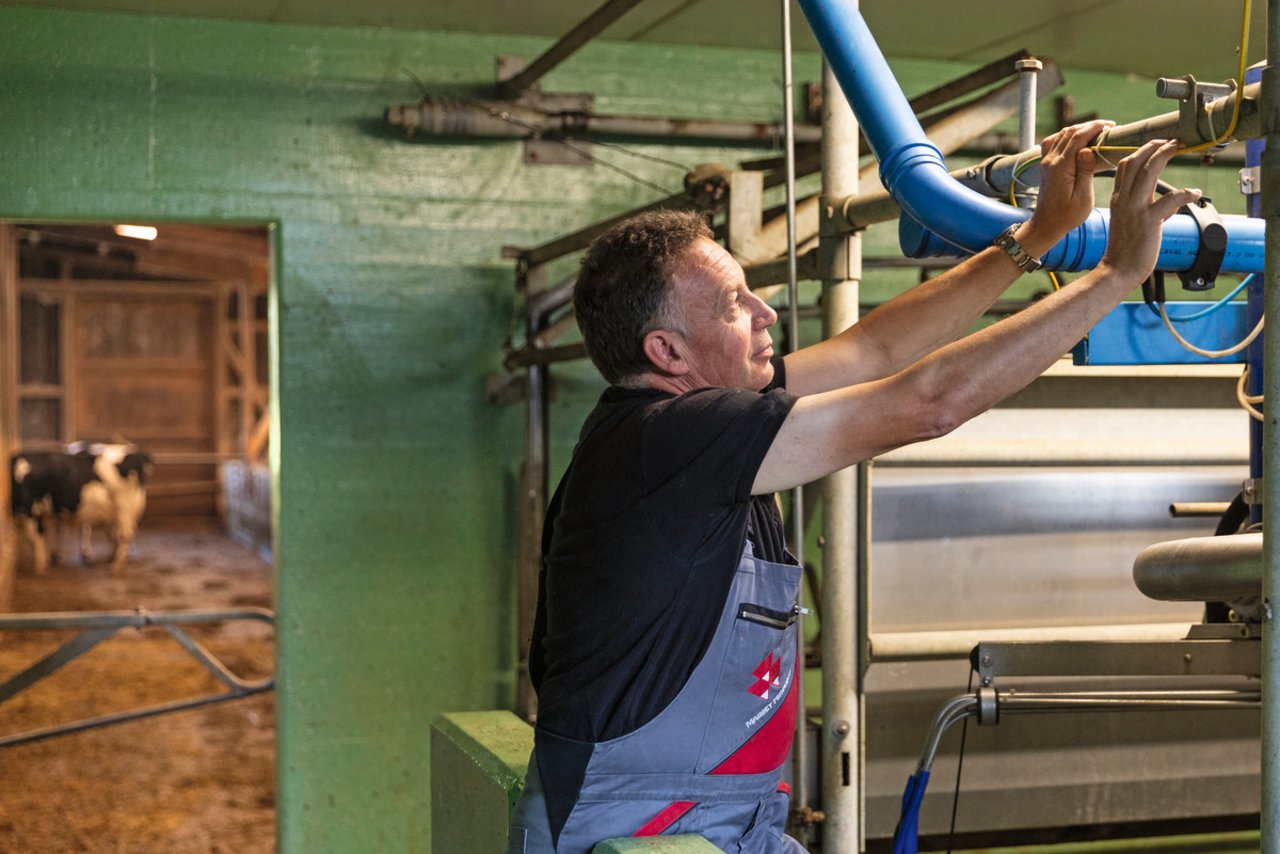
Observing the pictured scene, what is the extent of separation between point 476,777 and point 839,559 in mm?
831

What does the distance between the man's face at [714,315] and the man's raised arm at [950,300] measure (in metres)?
0.31

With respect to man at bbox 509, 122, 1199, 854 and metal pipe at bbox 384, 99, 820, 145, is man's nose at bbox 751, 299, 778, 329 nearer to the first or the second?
man at bbox 509, 122, 1199, 854

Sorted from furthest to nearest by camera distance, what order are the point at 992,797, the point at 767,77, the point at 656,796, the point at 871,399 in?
the point at 767,77 < the point at 992,797 < the point at 656,796 < the point at 871,399

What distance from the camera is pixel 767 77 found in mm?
4457

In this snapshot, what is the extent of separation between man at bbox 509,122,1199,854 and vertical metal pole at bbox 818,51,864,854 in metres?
0.65

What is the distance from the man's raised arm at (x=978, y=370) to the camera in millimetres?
1568

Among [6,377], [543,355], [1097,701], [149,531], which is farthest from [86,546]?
[1097,701]

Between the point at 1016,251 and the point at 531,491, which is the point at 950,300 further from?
the point at 531,491

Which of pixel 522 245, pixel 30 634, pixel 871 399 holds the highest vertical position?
pixel 522 245

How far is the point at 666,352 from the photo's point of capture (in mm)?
1878

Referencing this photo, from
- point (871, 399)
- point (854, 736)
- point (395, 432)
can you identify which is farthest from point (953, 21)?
point (871, 399)

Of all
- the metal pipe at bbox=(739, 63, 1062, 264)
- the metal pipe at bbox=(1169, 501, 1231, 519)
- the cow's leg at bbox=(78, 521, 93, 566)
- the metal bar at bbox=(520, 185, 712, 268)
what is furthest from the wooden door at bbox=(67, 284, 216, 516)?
the metal pipe at bbox=(1169, 501, 1231, 519)

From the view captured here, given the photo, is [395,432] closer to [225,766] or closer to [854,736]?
[854,736]

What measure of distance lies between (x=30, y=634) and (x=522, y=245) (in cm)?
708
